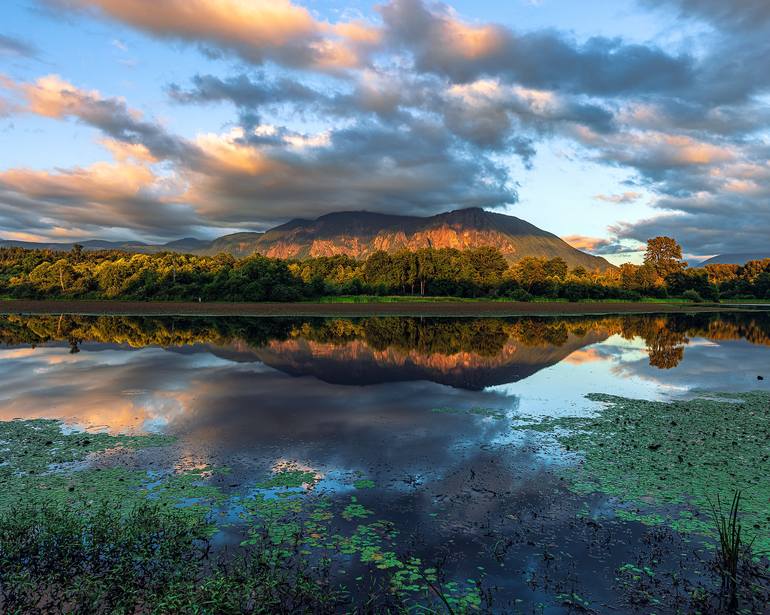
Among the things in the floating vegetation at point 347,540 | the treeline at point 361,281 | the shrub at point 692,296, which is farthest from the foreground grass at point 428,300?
the floating vegetation at point 347,540

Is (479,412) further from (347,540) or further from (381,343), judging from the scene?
(381,343)

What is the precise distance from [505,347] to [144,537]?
134 ft

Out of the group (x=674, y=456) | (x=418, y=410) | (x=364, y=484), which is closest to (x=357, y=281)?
(x=418, y=410)

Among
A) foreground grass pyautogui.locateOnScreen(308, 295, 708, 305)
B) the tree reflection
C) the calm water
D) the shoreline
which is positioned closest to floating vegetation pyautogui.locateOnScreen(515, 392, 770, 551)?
the calm water

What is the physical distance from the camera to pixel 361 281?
15450 cm

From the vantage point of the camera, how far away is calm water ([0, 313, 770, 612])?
11.1m

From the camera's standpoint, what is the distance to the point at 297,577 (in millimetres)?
9398

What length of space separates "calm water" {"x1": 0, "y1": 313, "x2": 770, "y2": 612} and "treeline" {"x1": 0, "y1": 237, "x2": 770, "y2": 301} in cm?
6728

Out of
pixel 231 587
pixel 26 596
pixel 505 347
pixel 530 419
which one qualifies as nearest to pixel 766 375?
pixel 505 347

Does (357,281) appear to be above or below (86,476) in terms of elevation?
above

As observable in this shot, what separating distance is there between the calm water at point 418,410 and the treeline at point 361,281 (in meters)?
67.3

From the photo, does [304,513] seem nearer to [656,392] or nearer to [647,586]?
[647,586]

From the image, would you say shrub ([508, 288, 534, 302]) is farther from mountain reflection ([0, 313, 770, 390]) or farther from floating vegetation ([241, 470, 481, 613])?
floating vegetation ([241, 470, 481, 613])

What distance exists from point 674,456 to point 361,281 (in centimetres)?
13931
